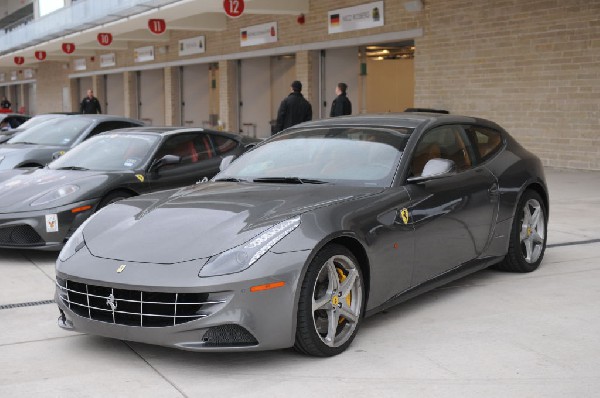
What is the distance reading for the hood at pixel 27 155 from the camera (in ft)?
38.5

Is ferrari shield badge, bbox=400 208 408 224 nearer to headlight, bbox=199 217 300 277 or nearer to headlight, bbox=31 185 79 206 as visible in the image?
headlight, bbox=199 217 300 277

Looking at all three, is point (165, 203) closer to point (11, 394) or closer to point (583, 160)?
point (11, 394)

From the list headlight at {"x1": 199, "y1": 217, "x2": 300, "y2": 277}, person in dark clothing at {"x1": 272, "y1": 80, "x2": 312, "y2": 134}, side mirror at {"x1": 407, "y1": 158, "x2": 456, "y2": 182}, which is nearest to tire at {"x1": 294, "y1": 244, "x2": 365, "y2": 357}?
headlight at {"x1": 199, "y1": 217, "x2": 300, "y2": 277}

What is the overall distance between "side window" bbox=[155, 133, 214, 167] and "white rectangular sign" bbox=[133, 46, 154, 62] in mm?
24128

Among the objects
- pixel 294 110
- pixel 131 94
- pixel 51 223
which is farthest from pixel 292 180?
pixel 131 94

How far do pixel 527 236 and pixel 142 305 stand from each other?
356 centimetres

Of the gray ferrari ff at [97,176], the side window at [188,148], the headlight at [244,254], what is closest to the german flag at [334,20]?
the gray ferrari ff at [97,176]

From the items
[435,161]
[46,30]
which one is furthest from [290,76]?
[435,161]

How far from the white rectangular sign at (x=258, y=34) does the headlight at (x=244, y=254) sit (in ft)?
66.7

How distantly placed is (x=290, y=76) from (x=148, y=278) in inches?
822

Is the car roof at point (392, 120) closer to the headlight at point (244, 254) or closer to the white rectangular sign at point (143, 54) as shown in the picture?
the headlight at point (244, 254)

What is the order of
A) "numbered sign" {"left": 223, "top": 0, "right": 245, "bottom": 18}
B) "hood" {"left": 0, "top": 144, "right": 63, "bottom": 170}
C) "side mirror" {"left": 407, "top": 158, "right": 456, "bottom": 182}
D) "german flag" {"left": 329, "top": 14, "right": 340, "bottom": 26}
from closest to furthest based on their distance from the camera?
1. "side mirror" {"left": 407, "top": 158, "right": 456, "bottom": 182}
2. "hood" {"left": 0, "top": 144, "right": 63, "bottom": 170}
3. "numbered sign" {"left": 223, "top": 0, "right": 245, "bottom": 18}
4. "german flag" {"left": 329, "top": 14, "right": 340, "bottom": 26}

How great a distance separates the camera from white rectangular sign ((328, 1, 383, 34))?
64.6 feet

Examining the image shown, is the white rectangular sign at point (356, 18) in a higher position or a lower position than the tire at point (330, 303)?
higher
